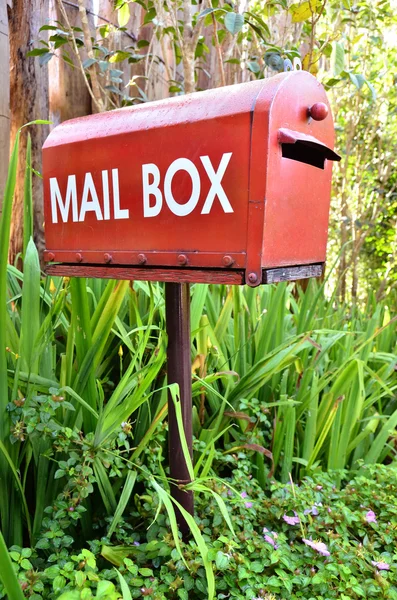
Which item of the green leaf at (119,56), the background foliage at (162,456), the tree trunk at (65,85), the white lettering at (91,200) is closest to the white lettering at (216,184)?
the white lettering at (91,200)

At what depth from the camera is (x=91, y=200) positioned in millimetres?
825

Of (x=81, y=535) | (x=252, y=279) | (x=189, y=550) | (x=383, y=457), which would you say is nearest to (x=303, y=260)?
(x=252, y=279)

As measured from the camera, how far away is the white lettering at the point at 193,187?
0.71 metres

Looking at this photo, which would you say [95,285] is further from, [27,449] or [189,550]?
[189,550]

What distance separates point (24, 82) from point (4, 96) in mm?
185

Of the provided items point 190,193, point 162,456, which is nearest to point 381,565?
point 162,456

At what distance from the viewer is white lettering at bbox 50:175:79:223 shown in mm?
849

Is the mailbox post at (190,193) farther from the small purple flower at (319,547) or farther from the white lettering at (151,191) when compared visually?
the small purple flower at (319,547)

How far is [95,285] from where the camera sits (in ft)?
4.16

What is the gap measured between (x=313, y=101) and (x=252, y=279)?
1.03ft

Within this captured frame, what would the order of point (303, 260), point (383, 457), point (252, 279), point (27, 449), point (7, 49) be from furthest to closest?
1. point (7, 49)
2. point (383, 457)
3. point (27, 449)
4. point (303, 260)
5. point (252, 279)

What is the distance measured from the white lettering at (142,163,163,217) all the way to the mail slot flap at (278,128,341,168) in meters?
0.20

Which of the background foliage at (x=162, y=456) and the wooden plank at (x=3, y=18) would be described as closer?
the background foliage at (x=162, y=456)

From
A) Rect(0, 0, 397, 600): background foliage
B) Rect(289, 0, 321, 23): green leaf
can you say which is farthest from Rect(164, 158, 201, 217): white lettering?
Rect(289, 0, 321, 23): green leaf
